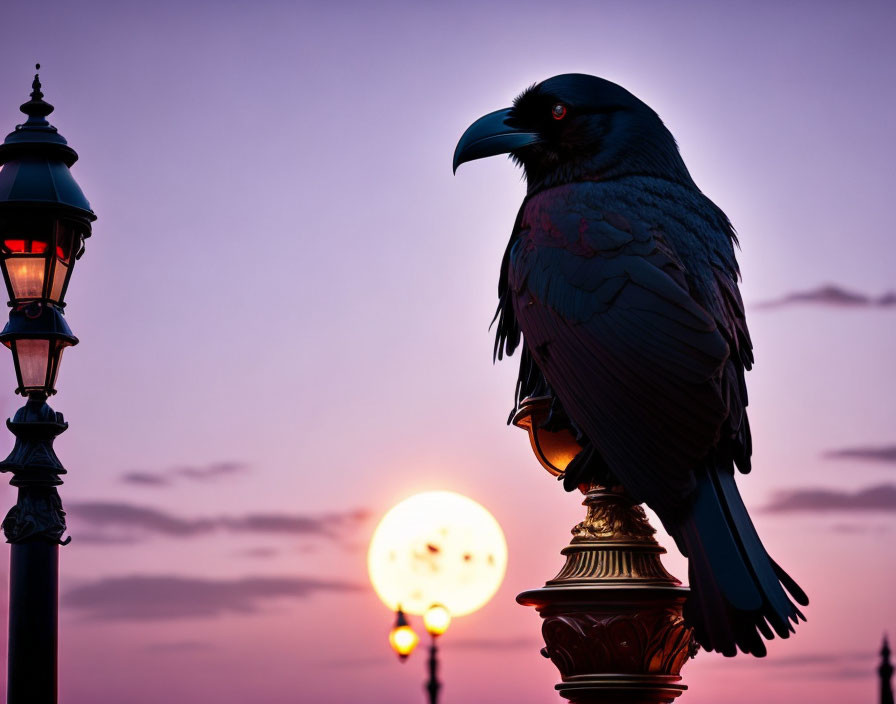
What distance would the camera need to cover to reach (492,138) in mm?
6348

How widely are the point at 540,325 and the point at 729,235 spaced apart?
3.11ft

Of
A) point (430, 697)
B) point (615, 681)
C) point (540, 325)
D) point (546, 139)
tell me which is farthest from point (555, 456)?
point (430, 697)

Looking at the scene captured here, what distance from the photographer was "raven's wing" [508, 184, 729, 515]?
16.9ft

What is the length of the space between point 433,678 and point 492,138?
1268 cm

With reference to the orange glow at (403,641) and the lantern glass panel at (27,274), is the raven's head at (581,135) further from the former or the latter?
the orange glow at (403,641)

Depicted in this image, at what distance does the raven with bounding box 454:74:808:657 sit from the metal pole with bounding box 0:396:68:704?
400cm

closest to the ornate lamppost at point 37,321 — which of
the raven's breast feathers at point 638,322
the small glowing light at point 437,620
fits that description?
the raven's breast feathers at point 638,322

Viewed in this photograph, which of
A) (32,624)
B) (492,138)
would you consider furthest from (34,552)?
(492,138)

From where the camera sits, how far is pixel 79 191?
9414 mm

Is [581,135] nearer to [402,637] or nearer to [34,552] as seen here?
[34,552]

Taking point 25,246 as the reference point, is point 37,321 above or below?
below

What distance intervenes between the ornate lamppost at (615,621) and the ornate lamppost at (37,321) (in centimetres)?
458

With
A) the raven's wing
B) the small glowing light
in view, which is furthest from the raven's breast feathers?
the small glowing light

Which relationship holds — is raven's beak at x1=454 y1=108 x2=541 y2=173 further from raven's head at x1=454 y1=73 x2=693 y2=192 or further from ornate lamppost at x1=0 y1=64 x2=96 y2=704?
ornate lamppost at x1=0 y1=64 x2=96 y2=704
